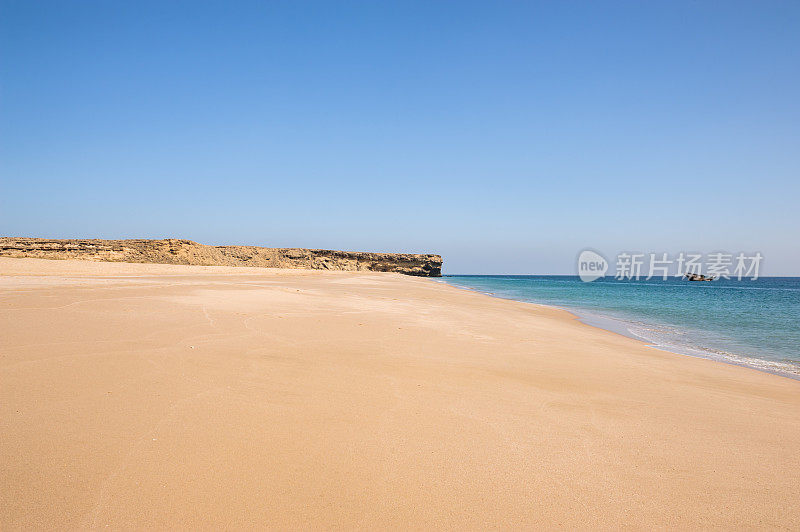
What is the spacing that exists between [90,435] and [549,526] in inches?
91.5

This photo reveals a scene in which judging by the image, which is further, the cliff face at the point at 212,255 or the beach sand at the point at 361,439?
the cliff face at the point at 212,255

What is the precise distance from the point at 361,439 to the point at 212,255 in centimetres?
5665

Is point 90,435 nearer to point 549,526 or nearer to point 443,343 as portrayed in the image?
point 549,526

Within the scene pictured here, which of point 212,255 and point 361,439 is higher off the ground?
point 361,439

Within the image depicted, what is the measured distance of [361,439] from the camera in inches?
90.2

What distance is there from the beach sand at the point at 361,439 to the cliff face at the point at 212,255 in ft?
147

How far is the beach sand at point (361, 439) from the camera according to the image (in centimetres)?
167

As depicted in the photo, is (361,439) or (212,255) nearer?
(361,439)

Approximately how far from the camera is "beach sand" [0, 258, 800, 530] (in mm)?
1666

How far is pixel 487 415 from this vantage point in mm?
2797

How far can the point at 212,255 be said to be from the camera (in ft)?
174

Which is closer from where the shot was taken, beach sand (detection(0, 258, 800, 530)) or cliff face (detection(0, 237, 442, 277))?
beach sand (detection(0, 258, 800, 530))

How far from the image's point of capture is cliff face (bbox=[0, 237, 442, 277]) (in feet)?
128

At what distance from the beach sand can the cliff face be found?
44.7 metres
